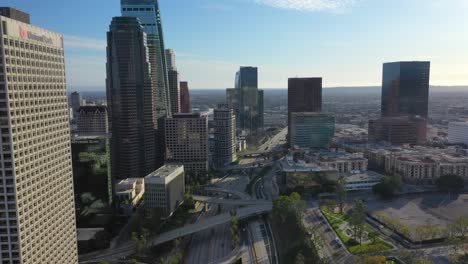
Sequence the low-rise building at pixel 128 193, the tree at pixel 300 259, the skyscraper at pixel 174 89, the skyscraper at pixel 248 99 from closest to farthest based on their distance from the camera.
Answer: the tree at pixel 300 259, the low-rise building at pixel 128 193, the skyscraper at pixel 174 89, the skyscraper at pixel 248 99

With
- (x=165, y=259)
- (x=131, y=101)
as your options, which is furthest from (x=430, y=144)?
(x=165, y=259)

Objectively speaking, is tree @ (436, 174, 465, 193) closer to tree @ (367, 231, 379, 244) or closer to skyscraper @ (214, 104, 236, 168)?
tree @ (367, 231, 379, 244)

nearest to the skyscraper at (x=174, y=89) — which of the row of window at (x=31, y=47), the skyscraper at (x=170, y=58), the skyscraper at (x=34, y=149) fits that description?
the skyscraper at (x=170, y=58)

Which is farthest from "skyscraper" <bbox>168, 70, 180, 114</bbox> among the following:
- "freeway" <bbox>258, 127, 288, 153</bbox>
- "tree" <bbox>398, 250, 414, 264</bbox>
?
"tree" <bbox>398, 250, 414, 264</bbox>

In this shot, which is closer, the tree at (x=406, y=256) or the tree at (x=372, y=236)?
the tree at (x=406, y=256)

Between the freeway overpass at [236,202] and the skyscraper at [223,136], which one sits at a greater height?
the skyscraper at [223,136]

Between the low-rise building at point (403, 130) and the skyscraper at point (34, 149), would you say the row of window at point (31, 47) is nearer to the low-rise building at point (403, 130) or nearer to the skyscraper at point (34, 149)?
the skyscraper at point (34, 149)

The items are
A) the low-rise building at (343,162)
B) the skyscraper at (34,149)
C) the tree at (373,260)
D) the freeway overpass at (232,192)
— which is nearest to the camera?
the skyscraper at (34,149)

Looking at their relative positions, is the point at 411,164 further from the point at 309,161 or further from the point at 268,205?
the point at 268,205
